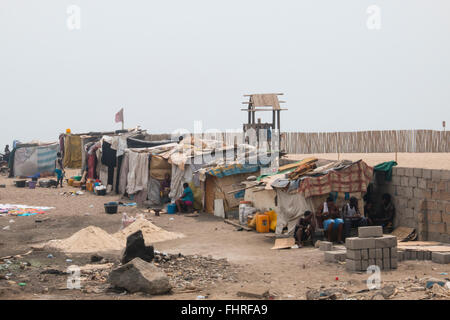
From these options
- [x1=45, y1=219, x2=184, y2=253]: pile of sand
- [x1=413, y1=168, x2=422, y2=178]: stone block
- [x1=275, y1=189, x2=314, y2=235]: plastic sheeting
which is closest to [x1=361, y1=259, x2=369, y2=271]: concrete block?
[x1=275, y1=189, x2=314, y2=235]: plastic sheeting

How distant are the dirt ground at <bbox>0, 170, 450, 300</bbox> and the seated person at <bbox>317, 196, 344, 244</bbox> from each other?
691 millimetres

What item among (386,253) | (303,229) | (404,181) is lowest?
(303,229)

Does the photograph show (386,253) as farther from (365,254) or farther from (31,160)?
(31,160)

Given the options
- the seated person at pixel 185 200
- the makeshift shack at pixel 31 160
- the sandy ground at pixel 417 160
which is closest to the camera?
the sandy ground at pixel 417 160

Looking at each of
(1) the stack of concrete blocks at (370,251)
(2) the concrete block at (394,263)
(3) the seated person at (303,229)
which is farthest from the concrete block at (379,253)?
(3) the seated person at (303,229)

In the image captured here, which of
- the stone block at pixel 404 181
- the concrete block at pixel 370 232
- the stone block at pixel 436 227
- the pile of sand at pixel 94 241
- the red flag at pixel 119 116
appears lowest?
the pile of sand at pixel 94 241

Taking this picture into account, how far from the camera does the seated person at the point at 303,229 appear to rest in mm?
12914

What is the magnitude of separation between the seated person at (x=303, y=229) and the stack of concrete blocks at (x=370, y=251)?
9.44ft

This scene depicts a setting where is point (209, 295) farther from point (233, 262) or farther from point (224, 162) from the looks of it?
point (224, 162)

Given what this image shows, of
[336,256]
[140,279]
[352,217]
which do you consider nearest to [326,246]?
[336,256]

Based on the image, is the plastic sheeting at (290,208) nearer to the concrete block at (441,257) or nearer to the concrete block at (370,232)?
the concrete block at (370,232)

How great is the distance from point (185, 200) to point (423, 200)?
8539mm

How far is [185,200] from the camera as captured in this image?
63.4 ft

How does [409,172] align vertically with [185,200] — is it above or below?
above
